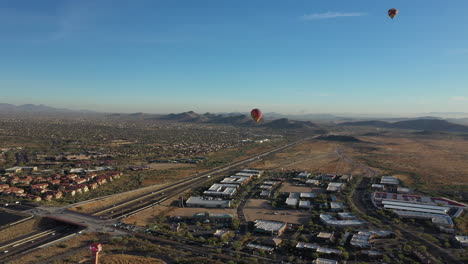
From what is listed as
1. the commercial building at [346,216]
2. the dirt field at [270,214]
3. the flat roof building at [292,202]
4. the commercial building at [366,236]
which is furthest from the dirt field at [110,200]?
the commercial building at [366,236]

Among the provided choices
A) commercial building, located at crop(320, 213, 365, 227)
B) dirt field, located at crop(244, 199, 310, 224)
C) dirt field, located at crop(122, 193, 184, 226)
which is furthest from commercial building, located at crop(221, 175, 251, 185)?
commercial building, located at crop(320, 213, 365, 227)

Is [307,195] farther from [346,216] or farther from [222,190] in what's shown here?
[222,190]

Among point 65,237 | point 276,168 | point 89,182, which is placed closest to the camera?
point 65,237

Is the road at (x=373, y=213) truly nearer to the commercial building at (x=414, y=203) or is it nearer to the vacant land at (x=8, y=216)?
the commercial building at (x=414, y=203)

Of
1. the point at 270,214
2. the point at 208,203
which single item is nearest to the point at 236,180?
the point at 208,203

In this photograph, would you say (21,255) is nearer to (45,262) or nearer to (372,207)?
(45,262)

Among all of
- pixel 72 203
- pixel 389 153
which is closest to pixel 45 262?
pixel 72 203

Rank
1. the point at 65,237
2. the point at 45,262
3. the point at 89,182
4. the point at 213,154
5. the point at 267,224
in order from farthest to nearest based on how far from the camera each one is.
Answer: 1. the point at 213,154
2. the point at 89,182
3. the point at 267,224
4. the point at 65,237
5. the point at 45,262
